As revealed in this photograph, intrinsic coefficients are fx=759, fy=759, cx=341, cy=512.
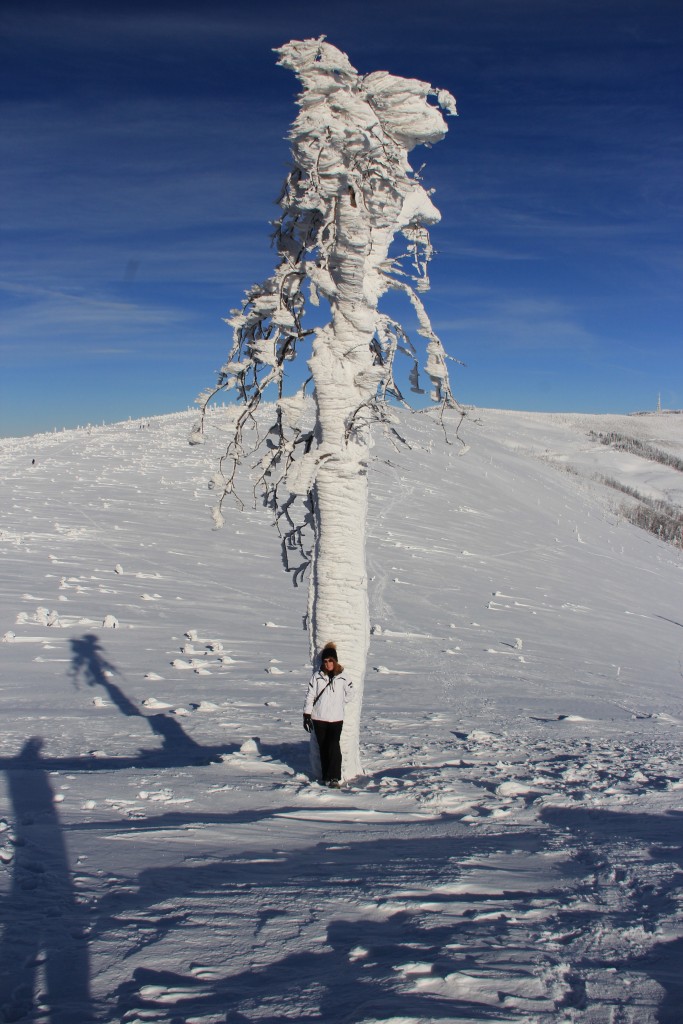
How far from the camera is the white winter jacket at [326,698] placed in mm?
5680

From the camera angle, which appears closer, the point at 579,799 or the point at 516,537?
the point at 579,799

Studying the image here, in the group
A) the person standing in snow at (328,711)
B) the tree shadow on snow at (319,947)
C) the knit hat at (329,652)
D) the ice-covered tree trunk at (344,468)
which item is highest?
the ice-covered tree trunk at (344,468)

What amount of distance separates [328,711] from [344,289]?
3.13 metres

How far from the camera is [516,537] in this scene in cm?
2445

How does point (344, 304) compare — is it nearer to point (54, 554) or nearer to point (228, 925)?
point (228, 925)

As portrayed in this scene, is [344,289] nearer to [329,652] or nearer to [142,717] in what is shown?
[329,652]

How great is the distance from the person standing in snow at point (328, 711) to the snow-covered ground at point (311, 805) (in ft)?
0.72

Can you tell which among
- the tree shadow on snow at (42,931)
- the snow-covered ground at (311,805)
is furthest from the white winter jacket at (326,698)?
the tree shadow on snow at (42,931)

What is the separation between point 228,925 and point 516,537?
73.1ft

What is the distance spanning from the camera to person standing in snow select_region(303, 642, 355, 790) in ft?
18.6

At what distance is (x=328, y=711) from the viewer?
5.68 meters

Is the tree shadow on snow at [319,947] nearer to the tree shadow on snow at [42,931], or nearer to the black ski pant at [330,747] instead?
the tree shadow on snow at [42,931]

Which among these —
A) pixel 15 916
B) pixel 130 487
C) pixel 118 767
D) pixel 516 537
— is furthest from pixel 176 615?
pixel 516 537

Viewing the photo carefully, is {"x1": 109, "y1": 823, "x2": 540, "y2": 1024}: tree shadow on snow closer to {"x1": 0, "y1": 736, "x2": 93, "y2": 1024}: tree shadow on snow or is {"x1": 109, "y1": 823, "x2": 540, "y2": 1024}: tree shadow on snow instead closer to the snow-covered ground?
the snow-covered ground
